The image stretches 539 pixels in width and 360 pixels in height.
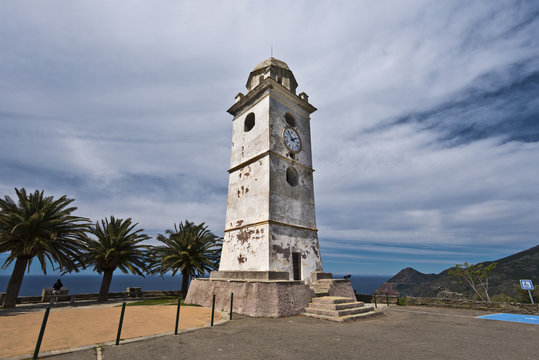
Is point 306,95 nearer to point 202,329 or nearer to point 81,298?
point 202,329

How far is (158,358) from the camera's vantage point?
5609mm

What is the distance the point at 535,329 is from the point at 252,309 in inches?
408

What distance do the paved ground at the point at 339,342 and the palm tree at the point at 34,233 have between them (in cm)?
1351

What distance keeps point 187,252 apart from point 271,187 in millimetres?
11718

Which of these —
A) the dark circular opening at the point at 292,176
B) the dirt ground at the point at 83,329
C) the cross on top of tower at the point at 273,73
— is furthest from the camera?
the cross on top of tower at the point at 273,73

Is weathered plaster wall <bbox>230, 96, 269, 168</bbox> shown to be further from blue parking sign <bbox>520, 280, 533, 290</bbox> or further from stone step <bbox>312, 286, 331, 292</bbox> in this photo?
blue parking sign <bbox>520, 280, 533, 290</bbox>

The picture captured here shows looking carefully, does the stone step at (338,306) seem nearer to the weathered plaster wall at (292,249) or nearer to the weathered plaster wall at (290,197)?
the weathered plaster wall at (292,249)

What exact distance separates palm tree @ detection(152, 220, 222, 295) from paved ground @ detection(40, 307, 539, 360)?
13402 mm

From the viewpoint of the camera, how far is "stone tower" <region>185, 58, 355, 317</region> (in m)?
12.1

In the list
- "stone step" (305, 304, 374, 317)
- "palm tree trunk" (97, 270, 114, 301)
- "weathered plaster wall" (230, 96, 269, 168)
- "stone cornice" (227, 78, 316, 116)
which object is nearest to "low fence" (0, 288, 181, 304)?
"palm tree trunk" (97, 270, 114, 301)

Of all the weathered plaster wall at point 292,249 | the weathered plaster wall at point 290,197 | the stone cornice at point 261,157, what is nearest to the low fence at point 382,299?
the weathered plaster wall at point 292,249

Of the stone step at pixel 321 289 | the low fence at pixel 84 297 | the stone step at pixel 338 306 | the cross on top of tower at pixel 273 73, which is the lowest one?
the low fence at pixel 84 297

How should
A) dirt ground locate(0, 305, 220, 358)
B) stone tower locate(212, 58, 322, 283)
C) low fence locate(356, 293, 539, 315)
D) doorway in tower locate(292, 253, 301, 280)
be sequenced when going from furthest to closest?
doorway in tower locate(292, 253, 301, 280)
stone tower locate(212, 58, 322, 283)
low fence locate(356, 293, 539, 315)
dirt ground locate(0, 305, 220, 358)

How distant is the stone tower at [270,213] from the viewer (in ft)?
Answer: 39.6
